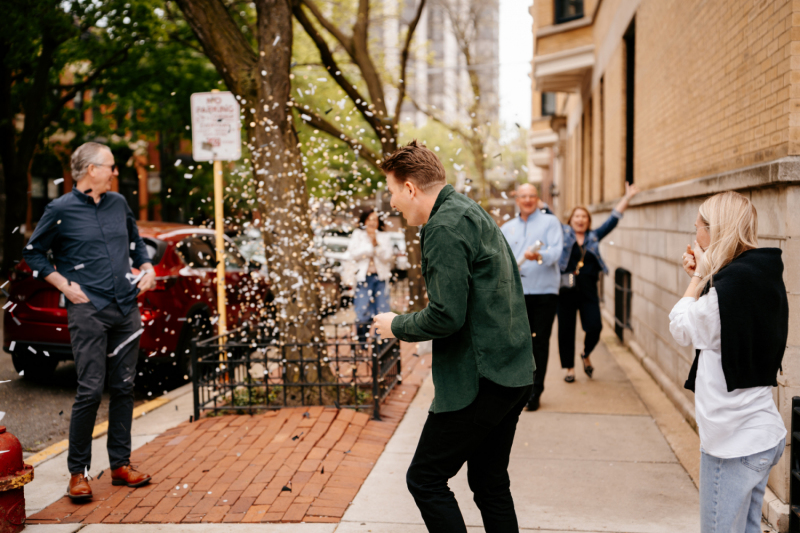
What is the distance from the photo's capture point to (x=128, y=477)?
432 cm

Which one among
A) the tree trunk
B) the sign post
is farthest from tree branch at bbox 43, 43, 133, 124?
the tree trunk

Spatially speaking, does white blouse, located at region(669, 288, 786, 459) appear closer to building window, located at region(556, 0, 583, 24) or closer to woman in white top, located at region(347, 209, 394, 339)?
woman in white top, located at region(347, 209, 394, 339)

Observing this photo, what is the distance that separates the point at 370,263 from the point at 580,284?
2747 mm

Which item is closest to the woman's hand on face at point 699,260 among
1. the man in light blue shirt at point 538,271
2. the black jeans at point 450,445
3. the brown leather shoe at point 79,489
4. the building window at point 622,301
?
the black jeans at point 450,445

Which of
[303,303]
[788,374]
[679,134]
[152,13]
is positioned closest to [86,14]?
[152,13]

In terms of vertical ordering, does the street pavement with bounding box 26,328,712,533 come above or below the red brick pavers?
below

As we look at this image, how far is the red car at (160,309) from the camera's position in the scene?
6.82 meters

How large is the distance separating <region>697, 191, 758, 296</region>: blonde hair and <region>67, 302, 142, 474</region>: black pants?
3.34 m

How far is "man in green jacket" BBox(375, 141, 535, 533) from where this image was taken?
2543 mm

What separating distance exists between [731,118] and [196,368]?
14.5ft

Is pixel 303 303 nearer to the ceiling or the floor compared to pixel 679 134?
nearer to the floor

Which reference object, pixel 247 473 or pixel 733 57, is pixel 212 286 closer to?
pixel 247 473

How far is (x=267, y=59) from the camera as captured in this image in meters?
6.29

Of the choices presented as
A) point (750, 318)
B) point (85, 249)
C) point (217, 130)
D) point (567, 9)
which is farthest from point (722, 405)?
point (567, 9)
